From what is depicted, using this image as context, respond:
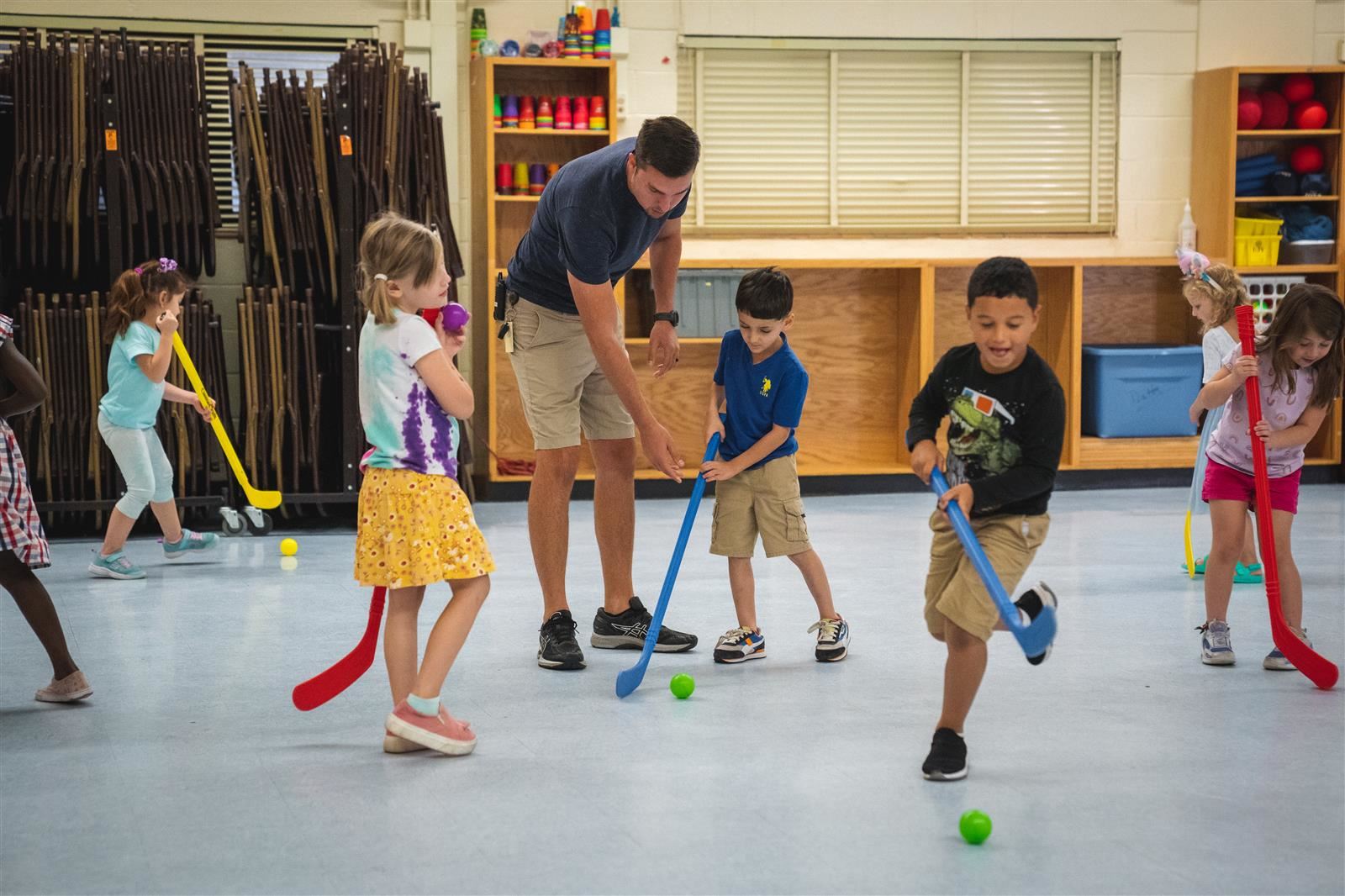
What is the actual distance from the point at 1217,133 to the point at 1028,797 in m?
6.36

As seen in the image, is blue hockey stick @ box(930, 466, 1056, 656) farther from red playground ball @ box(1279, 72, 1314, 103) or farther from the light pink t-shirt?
red playground ball @ box(1279, 72, 1314, 103)

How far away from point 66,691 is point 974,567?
2156 millimetres

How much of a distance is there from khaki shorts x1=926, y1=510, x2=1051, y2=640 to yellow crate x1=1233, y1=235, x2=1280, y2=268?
5760mm

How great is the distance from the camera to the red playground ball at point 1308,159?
7930mm

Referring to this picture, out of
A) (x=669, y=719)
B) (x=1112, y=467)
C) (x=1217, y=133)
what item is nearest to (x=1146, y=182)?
(x=1217, y=133)

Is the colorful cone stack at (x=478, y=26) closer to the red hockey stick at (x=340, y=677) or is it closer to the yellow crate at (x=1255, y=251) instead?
the yellow crate at (x=1255, y=251)

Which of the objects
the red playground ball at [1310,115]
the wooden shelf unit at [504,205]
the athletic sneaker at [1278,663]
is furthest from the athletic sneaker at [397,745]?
the red playground ball at [1310,115]

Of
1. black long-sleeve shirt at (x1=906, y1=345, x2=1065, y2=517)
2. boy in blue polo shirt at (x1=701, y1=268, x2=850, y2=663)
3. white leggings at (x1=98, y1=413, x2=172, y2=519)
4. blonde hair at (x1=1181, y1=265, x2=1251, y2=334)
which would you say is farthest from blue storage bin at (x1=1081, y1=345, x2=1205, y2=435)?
black long-sleeve shirt at (x1=906, y1=345, x2=1065, y2=517)

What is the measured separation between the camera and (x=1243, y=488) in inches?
144

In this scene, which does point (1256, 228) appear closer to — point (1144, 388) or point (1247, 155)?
point (1247, 155)

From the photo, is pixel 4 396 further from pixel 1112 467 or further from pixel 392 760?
pixel 1112 467

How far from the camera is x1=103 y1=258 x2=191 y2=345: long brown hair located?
5.05 metres

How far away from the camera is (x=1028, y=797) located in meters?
2.55

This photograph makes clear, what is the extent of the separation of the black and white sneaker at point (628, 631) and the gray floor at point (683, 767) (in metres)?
0.06
